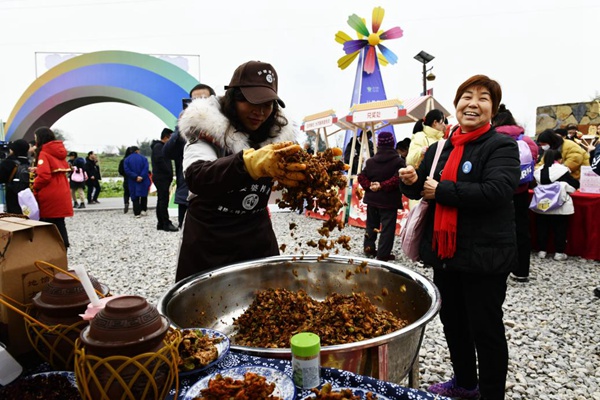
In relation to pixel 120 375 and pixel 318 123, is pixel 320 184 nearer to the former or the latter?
pixel 120 375

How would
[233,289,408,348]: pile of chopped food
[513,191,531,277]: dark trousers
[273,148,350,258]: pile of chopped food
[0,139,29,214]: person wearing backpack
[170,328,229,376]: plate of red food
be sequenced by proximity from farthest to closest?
[0,139,29,214]: person wearing backpack
[513,191,531,277]: dark trousers
[233,289,408,348]: pile of chopped food
[273,148,350,258]: pile of chopped food
[170,328,229,376]: plate of red food

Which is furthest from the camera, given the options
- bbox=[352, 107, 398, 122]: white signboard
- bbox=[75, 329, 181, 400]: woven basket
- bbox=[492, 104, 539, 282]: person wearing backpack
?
bbox=[352, 107, 398, 122]: white signboard

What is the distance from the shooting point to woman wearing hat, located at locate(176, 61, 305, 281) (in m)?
1.90

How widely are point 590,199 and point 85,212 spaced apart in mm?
13403

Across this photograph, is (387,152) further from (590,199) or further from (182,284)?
(182,284)

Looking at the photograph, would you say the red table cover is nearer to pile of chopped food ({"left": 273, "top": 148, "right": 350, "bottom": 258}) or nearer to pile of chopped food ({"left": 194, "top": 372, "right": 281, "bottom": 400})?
pile of chopped food ({"left": 273, "top": 148, "right": 350, "bottom": 258})

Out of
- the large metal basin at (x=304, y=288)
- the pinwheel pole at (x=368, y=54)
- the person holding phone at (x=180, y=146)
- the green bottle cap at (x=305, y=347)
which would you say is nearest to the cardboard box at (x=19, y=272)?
the large metal basin at (x=304, y=288)

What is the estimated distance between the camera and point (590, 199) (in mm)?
5469

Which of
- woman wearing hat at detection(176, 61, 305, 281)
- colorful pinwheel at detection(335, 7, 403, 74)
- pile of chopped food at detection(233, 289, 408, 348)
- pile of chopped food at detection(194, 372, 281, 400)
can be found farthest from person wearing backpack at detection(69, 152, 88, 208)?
pile of chopped food at detection(194, 372, 281, 400)

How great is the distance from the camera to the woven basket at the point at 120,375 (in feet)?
2.70

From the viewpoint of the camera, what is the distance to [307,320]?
5.62 feet

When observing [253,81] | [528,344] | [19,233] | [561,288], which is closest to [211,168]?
[253,81]

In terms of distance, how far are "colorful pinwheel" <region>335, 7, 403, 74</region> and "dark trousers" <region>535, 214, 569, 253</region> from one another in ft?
23.6

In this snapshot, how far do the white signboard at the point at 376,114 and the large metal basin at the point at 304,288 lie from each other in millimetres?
6282
